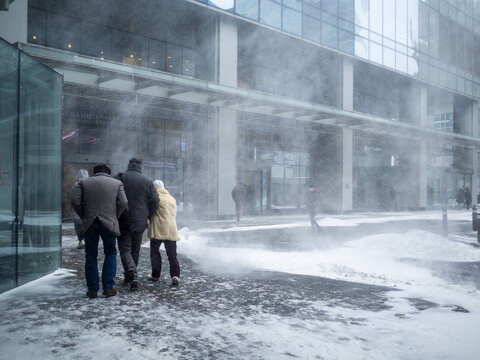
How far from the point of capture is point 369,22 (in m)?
18.6

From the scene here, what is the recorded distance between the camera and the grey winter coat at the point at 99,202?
4273mm

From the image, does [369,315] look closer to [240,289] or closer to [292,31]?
[240,289]

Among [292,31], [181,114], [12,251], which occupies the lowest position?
[12,251]

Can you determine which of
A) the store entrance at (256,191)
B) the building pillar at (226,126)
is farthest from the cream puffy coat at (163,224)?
the store entrance at (256,191)

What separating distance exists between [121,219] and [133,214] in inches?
5.5

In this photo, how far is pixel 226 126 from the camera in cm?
1521

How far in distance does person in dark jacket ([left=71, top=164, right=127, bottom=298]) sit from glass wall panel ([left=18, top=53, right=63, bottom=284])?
34.8 inches

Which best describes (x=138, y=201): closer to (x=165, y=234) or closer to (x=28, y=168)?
(x=165, y=234)

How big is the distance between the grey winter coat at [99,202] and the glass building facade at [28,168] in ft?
2.69

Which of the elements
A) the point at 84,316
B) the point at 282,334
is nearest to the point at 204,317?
the point at 282,334

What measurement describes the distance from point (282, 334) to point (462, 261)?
4834mm

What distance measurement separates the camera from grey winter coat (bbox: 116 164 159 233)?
15.6 feet

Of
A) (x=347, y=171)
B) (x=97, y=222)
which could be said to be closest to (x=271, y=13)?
(x=347, y=171)

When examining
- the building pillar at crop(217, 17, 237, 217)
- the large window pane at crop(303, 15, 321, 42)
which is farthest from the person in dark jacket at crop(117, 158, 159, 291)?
the large window pane at crop(303, 15, 321, 42)
